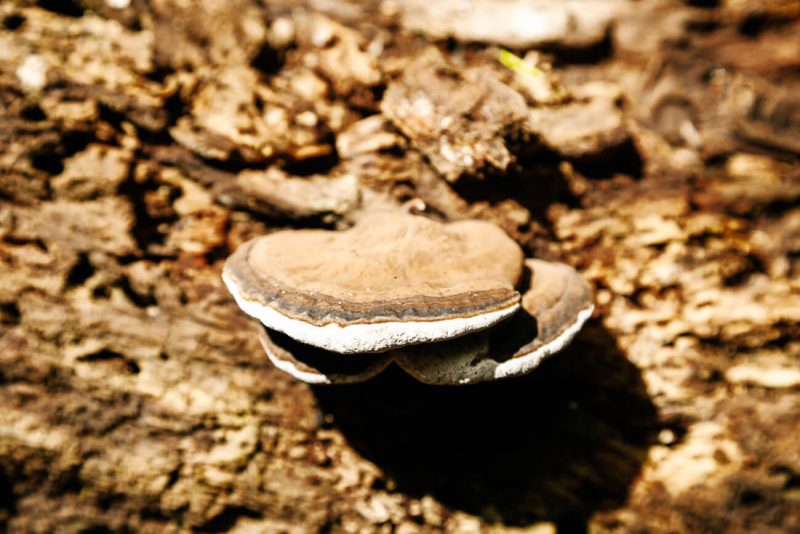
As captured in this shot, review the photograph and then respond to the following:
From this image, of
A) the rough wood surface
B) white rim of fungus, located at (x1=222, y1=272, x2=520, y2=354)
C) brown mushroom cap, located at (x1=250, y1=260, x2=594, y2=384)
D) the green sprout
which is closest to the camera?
white rim of fungus, located at (x1=222, y1=272, x2=520, y2=354)

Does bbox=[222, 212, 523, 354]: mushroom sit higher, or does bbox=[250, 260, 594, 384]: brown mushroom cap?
bbox=[222, 212, 523, 354]: mushroom

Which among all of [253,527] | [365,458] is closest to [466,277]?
[365,458]

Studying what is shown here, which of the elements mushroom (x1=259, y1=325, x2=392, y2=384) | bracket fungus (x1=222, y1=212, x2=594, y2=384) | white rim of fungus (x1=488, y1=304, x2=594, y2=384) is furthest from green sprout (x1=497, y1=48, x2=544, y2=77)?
mushroom (x1=259, y1=325, x2=392, y2=384)

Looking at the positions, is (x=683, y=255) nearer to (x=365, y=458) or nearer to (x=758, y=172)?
(x=758, y=172)

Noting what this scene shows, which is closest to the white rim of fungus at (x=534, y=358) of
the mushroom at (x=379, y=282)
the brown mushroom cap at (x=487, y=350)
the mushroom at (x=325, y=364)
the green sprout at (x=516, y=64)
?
the brown mushroom cap at (x=487, y=350)

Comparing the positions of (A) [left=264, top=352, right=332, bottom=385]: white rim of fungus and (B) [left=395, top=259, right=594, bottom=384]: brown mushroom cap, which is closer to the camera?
(B) [left=395, top=259, right=594, bottom=384]: brown mushroom cap

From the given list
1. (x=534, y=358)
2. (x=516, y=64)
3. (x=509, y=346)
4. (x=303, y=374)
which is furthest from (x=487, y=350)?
(x=516, y=64)

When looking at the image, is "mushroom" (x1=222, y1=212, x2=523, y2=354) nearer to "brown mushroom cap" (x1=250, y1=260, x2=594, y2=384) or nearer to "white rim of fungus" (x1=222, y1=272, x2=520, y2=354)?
"white rim of fungus" (x1=222, y1=272, x2=520, y2=354)

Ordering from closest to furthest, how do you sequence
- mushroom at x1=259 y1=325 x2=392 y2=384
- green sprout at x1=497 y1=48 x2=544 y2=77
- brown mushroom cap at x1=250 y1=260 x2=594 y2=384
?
1. brown mushroom cap at x1=250 y1=260 x2=594 y2=384
2. mushroom at x1=259 y1=325 x2=392 y2=384
3. green sprout at x1=497 y1=48 x2=544 y2=77

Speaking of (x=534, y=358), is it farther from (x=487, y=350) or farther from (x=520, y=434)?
(x=520, y=434)
